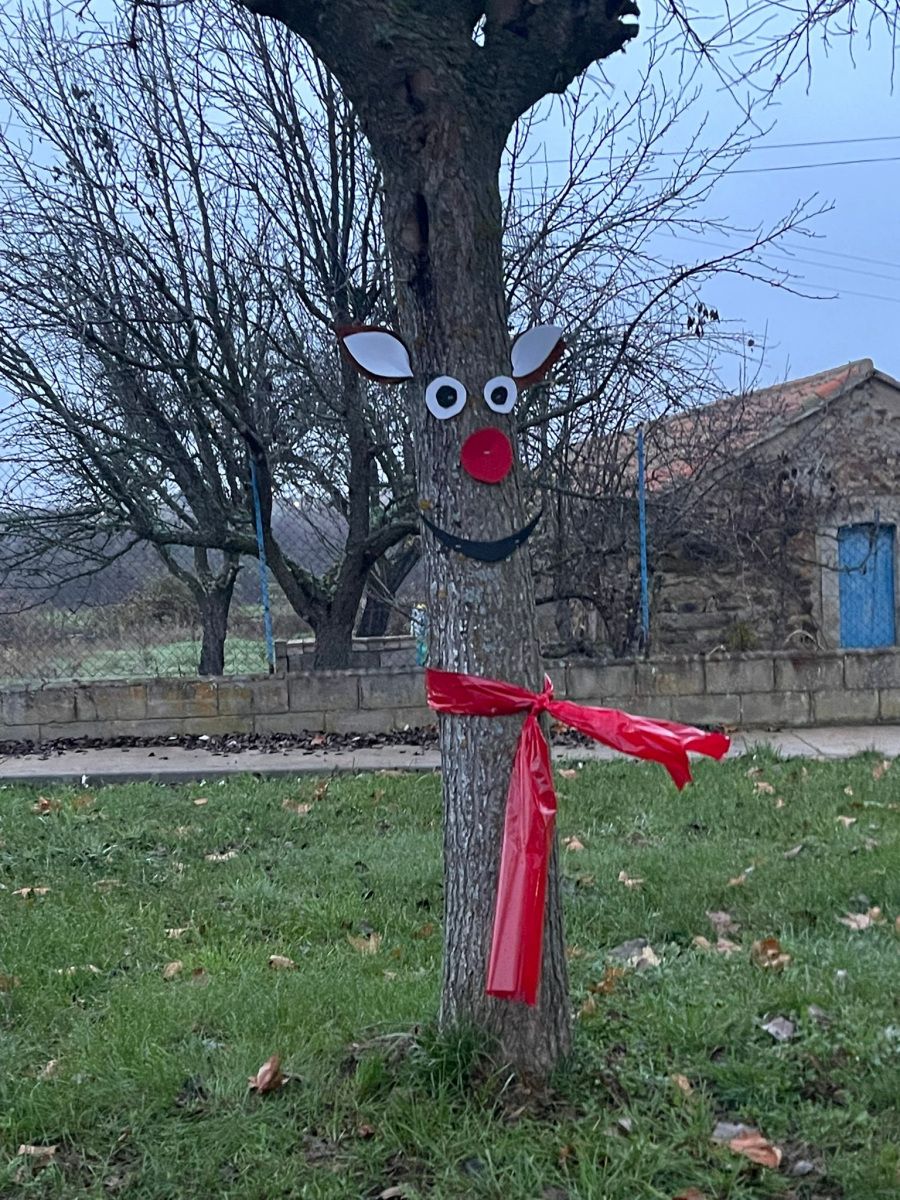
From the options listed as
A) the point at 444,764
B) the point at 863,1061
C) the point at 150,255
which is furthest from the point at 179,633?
the point at 863,1061

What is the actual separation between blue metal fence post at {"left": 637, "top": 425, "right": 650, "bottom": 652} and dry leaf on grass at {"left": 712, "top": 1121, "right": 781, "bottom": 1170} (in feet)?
20.9

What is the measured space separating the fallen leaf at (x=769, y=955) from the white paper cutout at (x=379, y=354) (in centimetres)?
241

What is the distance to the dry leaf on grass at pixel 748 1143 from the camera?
256cm

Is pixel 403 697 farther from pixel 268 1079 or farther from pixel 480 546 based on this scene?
pixel 480 546

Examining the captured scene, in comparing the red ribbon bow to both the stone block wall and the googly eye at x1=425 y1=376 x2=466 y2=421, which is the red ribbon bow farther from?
the stone block wall

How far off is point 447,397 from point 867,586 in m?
10.5

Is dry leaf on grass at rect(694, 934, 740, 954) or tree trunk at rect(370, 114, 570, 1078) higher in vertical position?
tree trunk at rect(370, 114, 570, 1078)

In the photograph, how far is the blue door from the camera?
11.9 m

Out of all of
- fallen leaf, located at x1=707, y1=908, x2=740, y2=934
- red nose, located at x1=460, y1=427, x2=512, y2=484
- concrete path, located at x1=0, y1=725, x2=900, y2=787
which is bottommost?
fallen leaf, located at x1=707, y1=908, x2=740, y2=934

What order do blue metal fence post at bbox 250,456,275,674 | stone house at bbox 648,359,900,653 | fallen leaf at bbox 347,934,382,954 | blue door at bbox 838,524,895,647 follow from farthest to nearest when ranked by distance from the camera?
blue door at bbox 838,524,895,647 < stone house at bbox 648,359,900,653 < blue metal fence post at bbox 250,456,275,674 < fallen leaf at bbox 347,934,382,954

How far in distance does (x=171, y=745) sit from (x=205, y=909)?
4082 mm

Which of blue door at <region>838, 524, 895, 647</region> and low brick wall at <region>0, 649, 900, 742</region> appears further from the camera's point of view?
blue door at <region>838, 524, 895, 647</region>

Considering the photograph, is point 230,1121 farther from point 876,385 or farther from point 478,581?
point 876,385

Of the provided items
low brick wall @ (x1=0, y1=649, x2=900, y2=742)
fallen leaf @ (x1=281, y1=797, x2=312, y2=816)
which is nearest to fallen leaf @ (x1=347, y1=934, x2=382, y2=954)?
fallen leaf @ (x1=281, y1=797, x2=312, y2=816)
